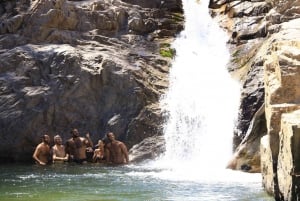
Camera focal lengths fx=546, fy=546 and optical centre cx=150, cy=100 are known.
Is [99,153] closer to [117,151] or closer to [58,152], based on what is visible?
[117,151]

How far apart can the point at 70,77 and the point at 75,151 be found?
2.64 m

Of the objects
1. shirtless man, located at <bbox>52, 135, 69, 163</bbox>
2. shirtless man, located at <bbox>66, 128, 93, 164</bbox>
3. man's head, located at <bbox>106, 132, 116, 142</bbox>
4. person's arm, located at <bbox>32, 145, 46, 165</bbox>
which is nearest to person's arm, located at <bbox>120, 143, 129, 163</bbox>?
man's head, located at <bbox>106, 132, 116, 142</bbox>

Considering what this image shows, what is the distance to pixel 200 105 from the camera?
1681 cm

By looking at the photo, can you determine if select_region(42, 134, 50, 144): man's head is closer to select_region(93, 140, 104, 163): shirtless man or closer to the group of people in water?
the group of people in water

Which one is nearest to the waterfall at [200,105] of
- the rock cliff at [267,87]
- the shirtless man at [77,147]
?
the rock cliff at [267,87]

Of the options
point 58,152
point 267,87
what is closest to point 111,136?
point 58,152

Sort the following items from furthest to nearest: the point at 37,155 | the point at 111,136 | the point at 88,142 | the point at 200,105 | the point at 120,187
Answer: the point at 200,105 → the point at 88,142 → the point at 37,155 → the point at 111,136 → the point at 120,187

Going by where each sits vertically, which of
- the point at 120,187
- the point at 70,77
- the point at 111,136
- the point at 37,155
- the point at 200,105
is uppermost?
the point at 70,77

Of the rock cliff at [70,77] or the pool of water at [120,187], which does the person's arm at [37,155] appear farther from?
the pool of water at [120,187]

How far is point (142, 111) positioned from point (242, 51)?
409 centimetres

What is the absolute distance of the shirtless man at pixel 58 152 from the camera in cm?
1623

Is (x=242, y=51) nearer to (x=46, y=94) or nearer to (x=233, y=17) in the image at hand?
(x=233, y=17)

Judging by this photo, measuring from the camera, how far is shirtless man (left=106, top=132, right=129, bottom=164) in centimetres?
1557

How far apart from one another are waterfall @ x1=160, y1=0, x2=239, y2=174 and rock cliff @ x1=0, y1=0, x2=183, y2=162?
0.51 m
